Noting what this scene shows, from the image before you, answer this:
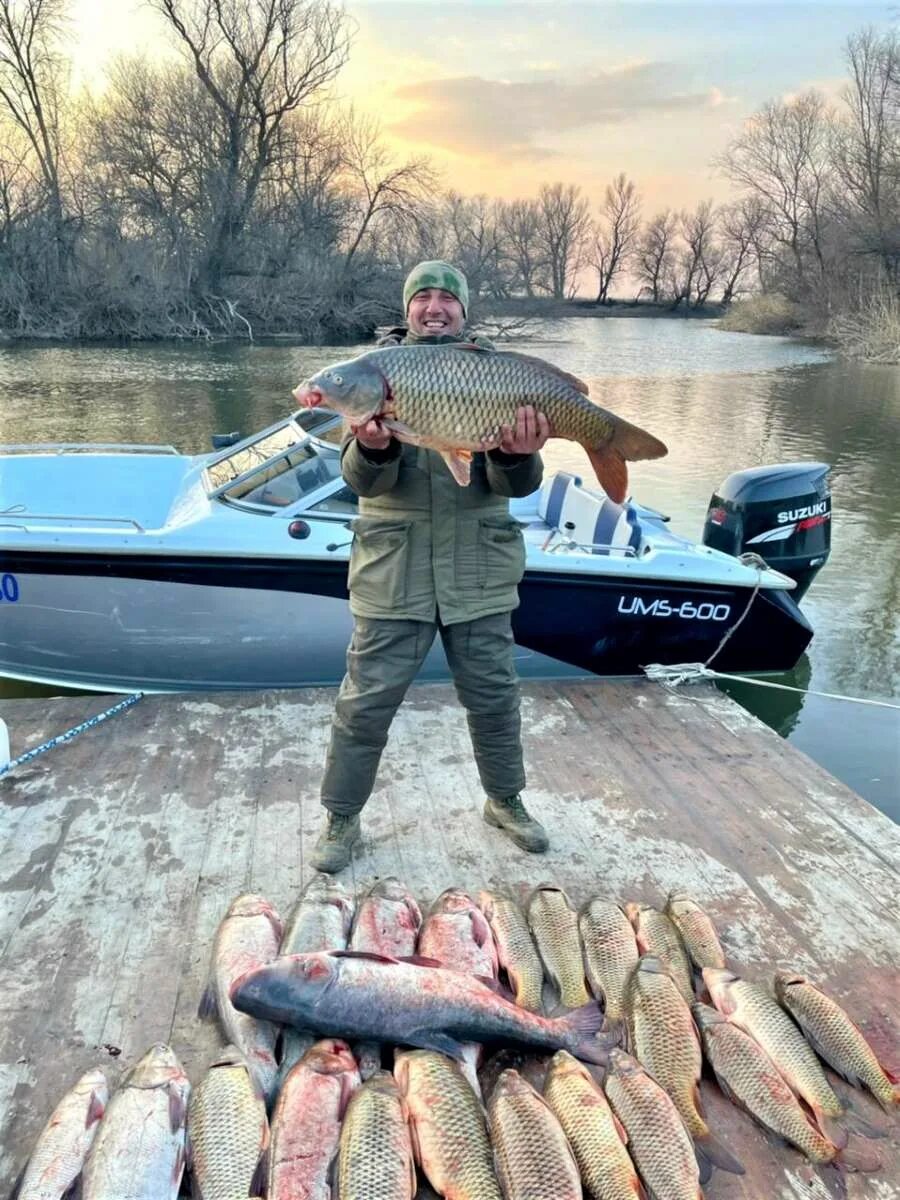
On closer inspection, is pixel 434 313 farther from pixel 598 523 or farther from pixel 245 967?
pixel 598 523

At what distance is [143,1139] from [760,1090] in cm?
146

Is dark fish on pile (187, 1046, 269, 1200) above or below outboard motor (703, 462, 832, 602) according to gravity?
below

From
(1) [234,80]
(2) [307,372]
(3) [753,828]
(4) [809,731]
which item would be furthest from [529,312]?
(3) [753,828]

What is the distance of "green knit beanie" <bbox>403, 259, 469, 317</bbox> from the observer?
2898mm

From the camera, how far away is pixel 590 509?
566 centimetres

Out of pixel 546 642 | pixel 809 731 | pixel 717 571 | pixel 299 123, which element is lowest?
pixel 809 731

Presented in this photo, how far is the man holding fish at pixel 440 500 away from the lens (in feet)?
8.57

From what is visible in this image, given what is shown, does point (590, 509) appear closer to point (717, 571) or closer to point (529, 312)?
point (717, 571)

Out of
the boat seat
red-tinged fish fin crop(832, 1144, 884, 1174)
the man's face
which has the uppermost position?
the man's face

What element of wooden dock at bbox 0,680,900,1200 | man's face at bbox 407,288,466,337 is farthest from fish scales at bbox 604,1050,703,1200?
man's face at bbox 407,288,466,337

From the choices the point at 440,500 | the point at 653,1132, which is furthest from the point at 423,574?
the point at 653,1132

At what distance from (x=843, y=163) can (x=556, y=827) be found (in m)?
44.5

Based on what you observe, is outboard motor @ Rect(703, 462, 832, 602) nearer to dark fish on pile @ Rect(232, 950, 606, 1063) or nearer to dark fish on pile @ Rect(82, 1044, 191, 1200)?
dark fish on pile @ Rect(232, 950, 606, 1063)

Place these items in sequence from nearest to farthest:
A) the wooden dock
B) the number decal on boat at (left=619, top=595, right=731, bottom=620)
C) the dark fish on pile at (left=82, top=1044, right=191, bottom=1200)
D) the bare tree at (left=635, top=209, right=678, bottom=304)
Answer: the dark fish on pile at (left=82, top=1044, right=191, bottom=1200) < the wooden dock < the number decal on boat at (left=619, top=595, right=731, bottom=620) < the bare tree at (left=635, top=209, right=678, bottom=304)
